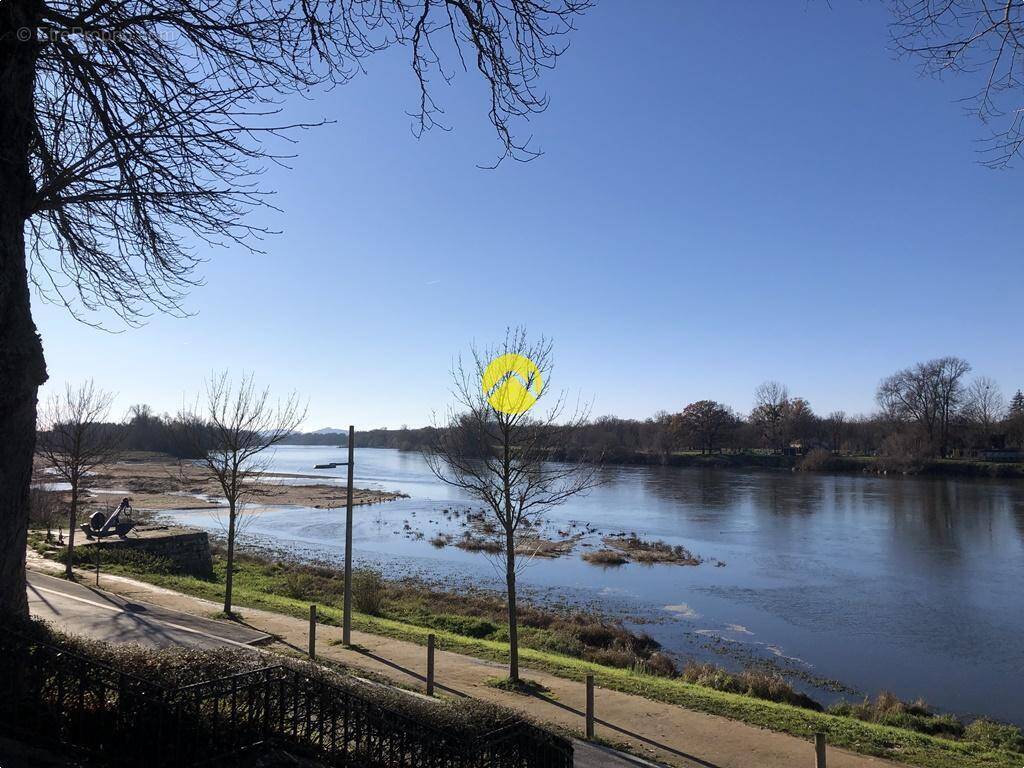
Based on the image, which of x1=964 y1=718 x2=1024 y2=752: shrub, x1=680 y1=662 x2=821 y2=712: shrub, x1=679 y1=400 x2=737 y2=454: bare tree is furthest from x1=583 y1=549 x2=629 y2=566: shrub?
x1=679 y1=400 x2=737 y2=454: bare tree

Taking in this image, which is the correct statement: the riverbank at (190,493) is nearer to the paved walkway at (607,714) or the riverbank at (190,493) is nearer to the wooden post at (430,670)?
the paved walkway at (607,714)

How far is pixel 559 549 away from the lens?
117 ft

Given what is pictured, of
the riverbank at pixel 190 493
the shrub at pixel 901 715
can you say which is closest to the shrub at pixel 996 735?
the shrub at pixel 901 715

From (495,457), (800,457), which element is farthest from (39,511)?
(800,457)

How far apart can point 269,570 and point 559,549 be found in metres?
14.9

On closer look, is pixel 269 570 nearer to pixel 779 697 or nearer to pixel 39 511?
pixel 39 511

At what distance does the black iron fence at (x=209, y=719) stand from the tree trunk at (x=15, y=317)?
4.10ft

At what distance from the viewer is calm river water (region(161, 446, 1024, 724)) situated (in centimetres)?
1792

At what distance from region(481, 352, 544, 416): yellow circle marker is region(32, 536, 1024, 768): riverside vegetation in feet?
16.4

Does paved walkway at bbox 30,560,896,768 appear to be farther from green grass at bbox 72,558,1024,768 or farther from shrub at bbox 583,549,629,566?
shrub at bbox 583,549,629,566

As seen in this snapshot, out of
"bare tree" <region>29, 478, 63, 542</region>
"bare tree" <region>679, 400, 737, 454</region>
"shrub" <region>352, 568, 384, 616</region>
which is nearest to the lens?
"shrub" <region>352, 568, 384, 616</region>

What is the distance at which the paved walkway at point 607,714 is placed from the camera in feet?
28.9

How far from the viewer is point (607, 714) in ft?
33.9

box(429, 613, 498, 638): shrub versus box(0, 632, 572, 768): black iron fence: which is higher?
box(0, 632, 572, 768): black iron fence
